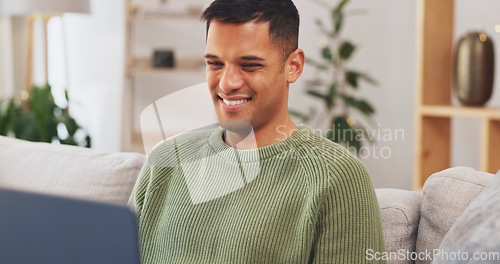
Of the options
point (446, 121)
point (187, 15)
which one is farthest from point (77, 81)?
point (446, 121)

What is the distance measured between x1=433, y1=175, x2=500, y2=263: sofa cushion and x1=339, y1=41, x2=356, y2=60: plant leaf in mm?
2511

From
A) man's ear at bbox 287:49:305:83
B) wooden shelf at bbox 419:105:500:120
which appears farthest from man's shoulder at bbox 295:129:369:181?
wooden shelf at bbox 419:105:500:120

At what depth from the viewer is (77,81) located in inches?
167

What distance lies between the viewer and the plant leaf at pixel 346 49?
3.42m

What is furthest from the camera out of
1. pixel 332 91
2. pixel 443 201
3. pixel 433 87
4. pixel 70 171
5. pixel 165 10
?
pixel 165 10

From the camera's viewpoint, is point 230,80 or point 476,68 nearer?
point 230,80

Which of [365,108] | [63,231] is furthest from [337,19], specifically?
[63,231]

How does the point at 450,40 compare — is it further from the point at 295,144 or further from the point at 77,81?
the point at 77,81

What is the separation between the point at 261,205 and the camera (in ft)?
3.39

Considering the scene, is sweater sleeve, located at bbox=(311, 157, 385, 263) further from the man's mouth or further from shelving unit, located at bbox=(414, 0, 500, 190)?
shelving unit, located at bbox=(414, 0, 500, 190)

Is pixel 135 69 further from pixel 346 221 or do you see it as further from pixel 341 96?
pixel 346 221

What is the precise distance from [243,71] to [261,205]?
234mm

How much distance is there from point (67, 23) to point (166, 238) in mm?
3493

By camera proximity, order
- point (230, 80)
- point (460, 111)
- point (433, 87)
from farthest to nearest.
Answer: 1. point (433, 87)
2. point (460, 111)
3. point (230, 80)
